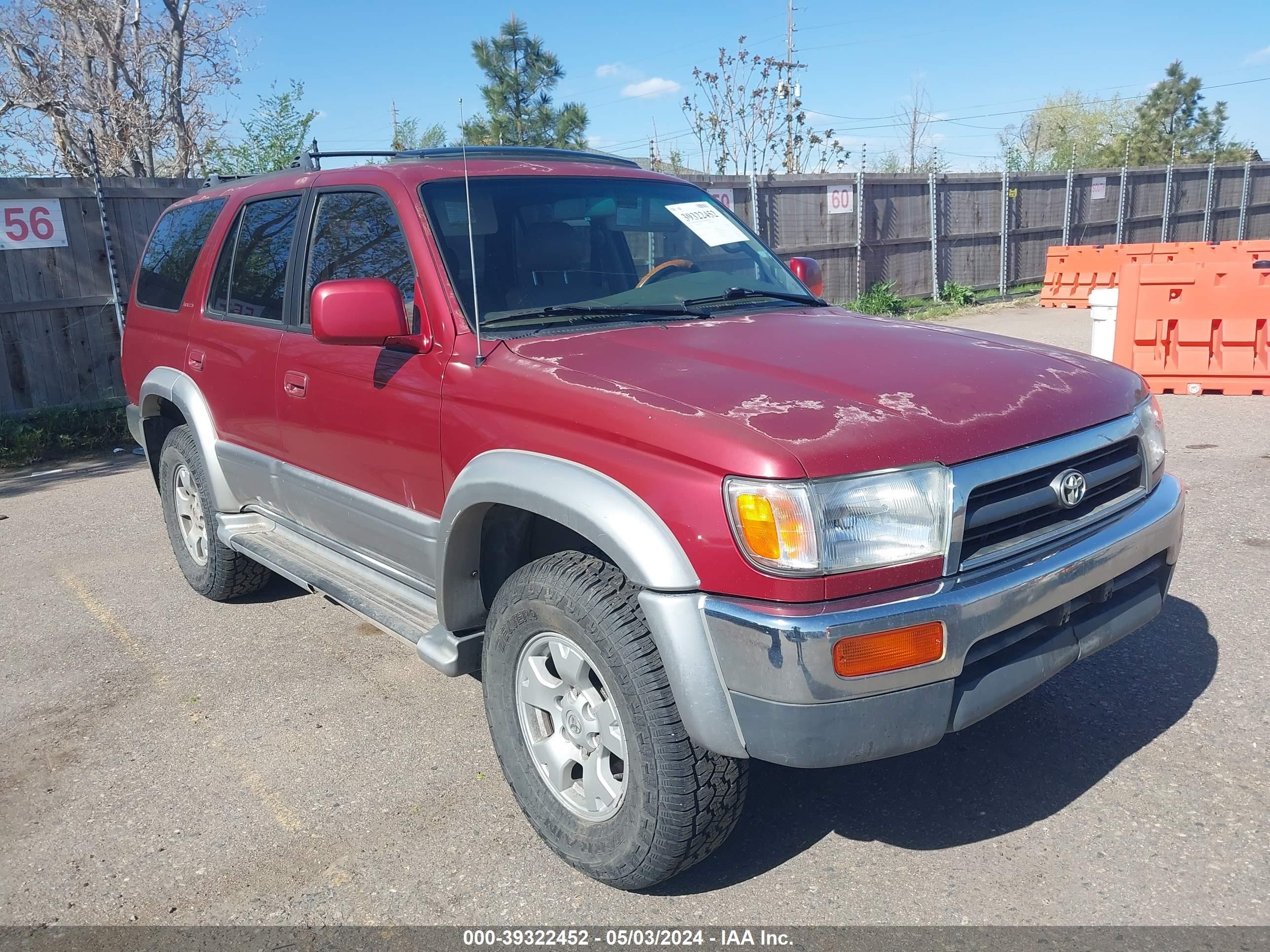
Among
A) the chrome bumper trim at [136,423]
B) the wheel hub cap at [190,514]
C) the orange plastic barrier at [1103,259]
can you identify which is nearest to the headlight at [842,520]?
the wheel hub cap at [190,514]

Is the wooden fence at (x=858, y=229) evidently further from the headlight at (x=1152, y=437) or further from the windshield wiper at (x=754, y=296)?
the headlight at (x=1152, y=437)

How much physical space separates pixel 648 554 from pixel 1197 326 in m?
8.62

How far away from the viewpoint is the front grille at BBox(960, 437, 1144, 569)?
2492 millimetres

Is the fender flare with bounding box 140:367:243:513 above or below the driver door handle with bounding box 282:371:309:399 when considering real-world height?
below

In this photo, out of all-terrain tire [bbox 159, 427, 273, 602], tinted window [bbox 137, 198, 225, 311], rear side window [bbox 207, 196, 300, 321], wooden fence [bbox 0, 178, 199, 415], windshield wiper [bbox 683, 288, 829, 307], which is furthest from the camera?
wooden fence [bbox 0, 178, 199, 415]

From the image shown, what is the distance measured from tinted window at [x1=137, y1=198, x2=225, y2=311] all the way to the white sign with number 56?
478 centimetres

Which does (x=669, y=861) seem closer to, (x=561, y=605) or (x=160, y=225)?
(x=561, y=605)

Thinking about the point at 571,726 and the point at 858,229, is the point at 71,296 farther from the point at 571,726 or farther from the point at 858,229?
the point at 858,229

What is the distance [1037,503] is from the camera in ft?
8.57

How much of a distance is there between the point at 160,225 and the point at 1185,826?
220 inches

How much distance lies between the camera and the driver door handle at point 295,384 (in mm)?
3896

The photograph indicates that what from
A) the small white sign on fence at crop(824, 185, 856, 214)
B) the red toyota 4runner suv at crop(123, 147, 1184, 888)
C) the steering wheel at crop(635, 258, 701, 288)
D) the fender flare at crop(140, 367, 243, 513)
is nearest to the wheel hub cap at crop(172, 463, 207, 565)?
the fender flare at crop(140, 367, 243, 513)

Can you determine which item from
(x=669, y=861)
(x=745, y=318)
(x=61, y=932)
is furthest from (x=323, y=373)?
(x=669, y=861)

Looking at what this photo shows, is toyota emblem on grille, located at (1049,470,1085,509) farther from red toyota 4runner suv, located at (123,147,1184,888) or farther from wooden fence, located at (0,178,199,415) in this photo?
wooden fence, located at (0,178,199,415)
